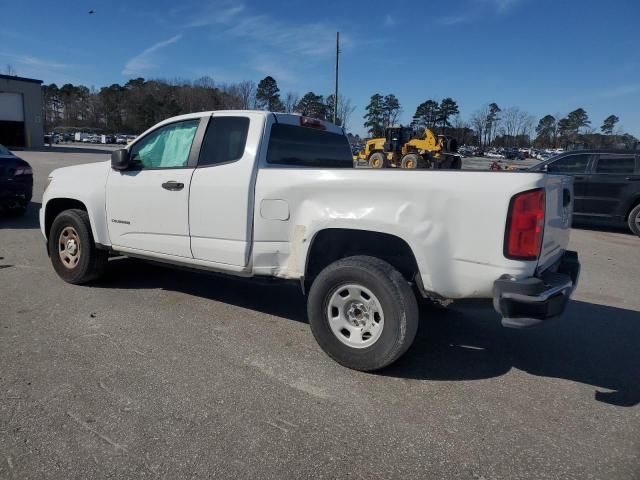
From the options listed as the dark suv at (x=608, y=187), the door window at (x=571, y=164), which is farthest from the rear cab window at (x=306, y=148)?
the door window at (x=571, y=164)

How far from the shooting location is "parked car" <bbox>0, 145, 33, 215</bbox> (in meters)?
9.04

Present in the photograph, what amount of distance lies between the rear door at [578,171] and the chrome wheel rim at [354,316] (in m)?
8.15

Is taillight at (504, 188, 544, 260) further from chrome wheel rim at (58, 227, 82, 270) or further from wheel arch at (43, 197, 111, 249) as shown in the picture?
chrome wheel rim at (58, 227, 82, 270)

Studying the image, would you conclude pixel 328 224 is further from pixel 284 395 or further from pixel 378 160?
pixel 378 160

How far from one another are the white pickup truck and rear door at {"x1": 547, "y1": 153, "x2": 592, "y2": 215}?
734 centimetres

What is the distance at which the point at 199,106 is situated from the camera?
75.2 meters

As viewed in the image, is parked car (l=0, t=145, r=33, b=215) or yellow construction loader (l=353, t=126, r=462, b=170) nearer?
parked car (l=0, t=145, r=33, b=215)

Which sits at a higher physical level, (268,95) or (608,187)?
(268,95)

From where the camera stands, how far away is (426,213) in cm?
324

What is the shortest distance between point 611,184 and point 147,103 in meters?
84.5

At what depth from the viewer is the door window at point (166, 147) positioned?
4.57 meters

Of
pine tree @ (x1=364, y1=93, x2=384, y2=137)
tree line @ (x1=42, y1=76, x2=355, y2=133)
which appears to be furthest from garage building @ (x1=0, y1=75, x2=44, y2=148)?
pine tree @ (x1=364, y1=93, x2=384, y2=137)

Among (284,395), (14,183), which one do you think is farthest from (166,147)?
(14,183)

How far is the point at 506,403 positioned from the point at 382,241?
142 centimetres
